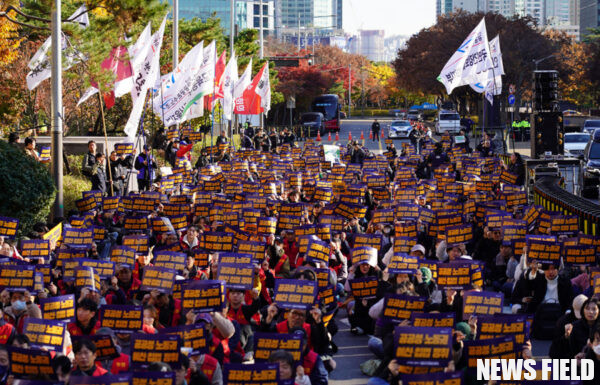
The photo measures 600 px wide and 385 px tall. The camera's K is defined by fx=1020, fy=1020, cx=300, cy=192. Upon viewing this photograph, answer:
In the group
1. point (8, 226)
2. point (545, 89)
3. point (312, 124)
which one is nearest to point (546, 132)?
point (545, 89)

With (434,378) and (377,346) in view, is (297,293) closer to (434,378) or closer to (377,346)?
(377,346)

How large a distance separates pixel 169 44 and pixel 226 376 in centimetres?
3411

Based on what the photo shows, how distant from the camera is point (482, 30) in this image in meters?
30.3

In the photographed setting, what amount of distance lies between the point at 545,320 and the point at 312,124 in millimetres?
57119

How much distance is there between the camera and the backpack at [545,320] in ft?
42.3

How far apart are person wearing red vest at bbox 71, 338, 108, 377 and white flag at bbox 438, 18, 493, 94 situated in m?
23.5

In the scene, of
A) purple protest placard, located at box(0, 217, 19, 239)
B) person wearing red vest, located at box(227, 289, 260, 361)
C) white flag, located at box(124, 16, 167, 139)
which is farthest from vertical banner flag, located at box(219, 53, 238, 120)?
person wearing red vest, located at box(227, 289, 260, 361)

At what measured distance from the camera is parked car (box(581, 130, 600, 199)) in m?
29.1

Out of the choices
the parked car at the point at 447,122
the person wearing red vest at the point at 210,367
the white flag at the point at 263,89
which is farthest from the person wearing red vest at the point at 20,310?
the parked car at the point at 447,122

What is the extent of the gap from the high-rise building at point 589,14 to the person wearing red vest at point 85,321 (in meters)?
167

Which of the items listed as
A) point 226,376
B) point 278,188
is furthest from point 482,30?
point 226,376

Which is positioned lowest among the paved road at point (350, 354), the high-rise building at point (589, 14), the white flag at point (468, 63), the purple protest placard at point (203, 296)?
the paved road at point (350, 354)

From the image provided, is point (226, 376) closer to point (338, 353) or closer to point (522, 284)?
point (338, 353)

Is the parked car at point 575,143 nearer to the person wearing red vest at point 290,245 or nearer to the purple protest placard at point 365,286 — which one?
the person wearing red vest at point 290,245
